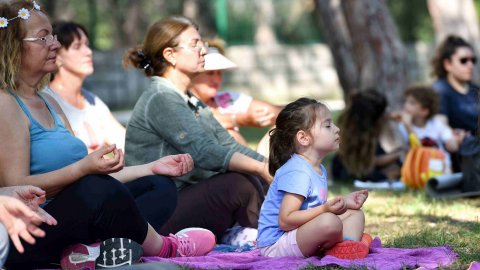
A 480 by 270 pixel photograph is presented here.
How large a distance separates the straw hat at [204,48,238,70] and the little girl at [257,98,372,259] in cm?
135

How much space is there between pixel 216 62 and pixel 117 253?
2140 millimetres

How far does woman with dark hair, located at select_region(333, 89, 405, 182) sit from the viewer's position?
30.0ft

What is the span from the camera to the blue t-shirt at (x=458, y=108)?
9.47m

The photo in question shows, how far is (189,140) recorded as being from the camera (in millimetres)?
5707

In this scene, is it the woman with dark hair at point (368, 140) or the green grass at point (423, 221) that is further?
the woman with dark hair at point (368, 140)

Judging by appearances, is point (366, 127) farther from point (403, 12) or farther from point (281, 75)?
point (403, 12)

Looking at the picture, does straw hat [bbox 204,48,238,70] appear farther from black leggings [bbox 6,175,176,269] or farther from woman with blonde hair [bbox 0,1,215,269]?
black leggings [bbox 6,175,176,269]

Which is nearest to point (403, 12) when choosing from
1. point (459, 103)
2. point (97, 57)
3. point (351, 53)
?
point (97, 57)

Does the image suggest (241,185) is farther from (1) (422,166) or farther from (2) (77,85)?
(1) (422,166)

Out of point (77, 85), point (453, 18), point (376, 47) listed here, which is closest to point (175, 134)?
point (77, 85)

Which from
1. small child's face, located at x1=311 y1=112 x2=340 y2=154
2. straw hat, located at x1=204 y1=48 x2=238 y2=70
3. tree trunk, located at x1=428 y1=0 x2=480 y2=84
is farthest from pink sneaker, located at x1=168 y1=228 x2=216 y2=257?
tree trunk, located at x1=428 y1=0 x2=480 y2=84

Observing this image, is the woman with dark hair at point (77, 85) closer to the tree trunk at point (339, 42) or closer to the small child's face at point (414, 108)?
the small child's face at point (414, 108)

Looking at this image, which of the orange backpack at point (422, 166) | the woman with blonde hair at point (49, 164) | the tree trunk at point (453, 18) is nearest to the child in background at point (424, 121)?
the orange backpack at point (422, 166)

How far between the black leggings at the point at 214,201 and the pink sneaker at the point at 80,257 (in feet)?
3.28
